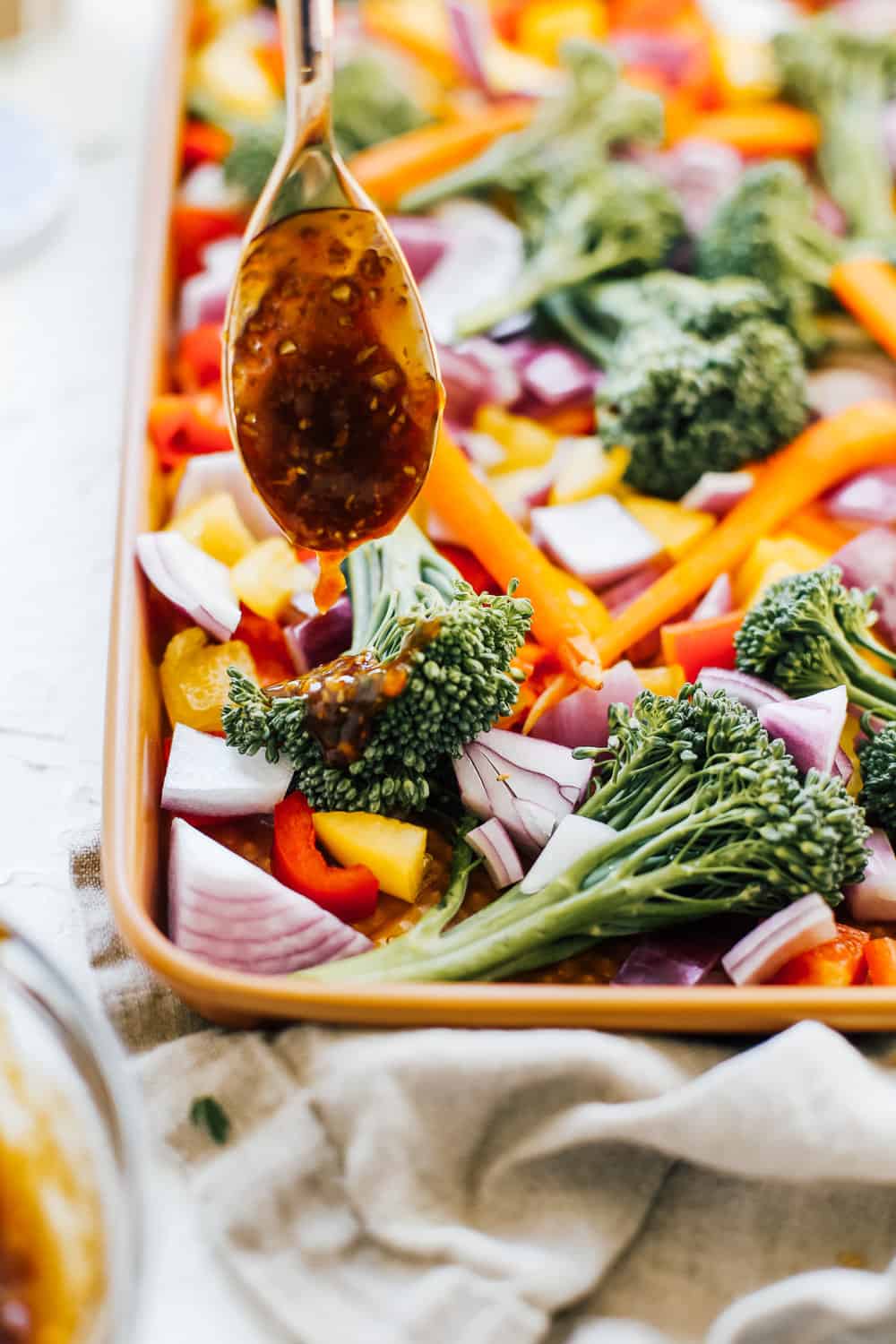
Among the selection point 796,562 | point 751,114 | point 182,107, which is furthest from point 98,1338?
point 751,114

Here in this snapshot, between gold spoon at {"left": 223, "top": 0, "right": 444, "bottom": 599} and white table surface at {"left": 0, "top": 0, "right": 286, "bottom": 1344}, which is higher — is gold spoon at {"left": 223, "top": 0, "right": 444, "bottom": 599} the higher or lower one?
the higher one

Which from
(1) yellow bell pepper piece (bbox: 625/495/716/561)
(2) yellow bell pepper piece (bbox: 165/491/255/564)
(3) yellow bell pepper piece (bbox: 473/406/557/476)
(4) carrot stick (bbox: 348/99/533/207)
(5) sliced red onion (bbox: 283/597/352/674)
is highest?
(4) carrot stick (bbox: 348/99/533/207)

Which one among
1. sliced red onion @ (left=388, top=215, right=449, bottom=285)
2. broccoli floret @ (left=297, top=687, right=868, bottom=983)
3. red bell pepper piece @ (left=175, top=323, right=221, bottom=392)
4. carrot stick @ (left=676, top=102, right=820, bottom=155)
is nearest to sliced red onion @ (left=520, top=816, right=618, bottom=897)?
broccoli floret @ (left=297, top=687, right=868, bottom=983)

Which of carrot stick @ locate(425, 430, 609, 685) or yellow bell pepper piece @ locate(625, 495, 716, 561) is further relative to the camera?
yellow bell pepper piece @ locate(625, 495, 716, 561)

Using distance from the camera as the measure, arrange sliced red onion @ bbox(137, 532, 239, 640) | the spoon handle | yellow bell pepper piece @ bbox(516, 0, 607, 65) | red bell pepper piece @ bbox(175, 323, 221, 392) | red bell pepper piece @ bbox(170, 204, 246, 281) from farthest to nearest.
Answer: yellow bell pepper piece @ bbox(516, 0, 607, 65) → red bell pepper piece @ bbox(170, 204, 246, 281) → red bell pepper piece @ bbox(175, 323, 221, 392) → sliced red onion @ bbox(137, 532, 239, 640) → the spoon handle

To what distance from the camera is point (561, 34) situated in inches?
121

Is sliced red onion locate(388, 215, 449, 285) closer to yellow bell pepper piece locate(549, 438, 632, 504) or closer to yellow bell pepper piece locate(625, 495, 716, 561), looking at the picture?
yellow bell pepper piece locate(549, 438, 632, 504)

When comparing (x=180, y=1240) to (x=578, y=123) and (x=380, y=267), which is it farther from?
(x=578, y=123)

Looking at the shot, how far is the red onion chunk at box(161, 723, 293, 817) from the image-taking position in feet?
5.57

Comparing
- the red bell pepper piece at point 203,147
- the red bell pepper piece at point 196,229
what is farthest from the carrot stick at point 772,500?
the red bell pepper piece at point 203,147

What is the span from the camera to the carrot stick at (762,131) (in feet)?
9.46

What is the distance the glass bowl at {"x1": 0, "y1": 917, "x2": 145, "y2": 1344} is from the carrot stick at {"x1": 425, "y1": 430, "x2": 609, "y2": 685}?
0.88m

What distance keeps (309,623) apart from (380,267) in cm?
52

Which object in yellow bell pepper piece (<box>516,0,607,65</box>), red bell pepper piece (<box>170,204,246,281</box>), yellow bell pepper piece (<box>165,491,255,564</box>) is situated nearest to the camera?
yellow bell pepper piece (<box>165,491,255,564</box>)
